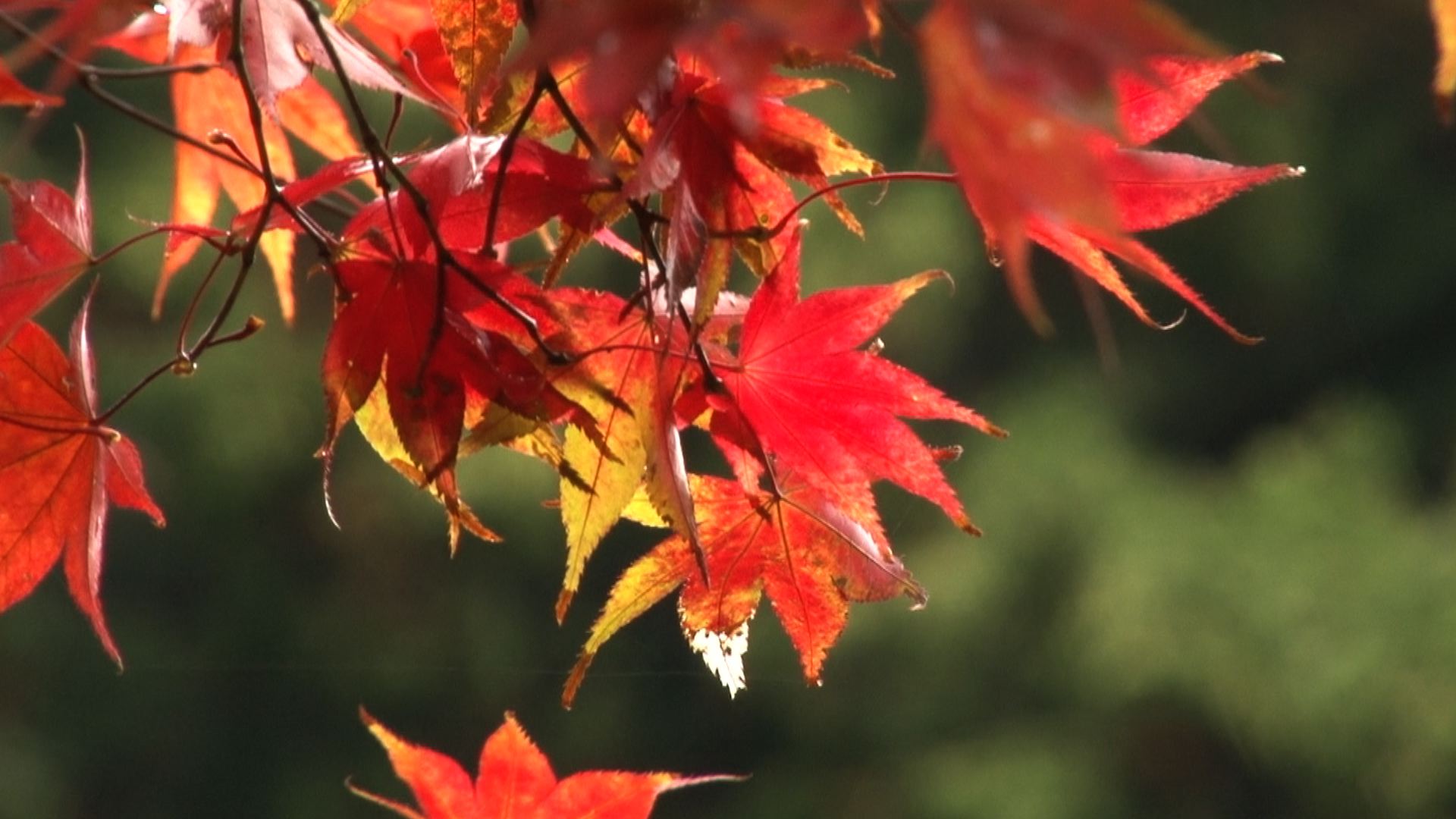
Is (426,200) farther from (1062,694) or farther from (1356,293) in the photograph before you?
(1356,293)

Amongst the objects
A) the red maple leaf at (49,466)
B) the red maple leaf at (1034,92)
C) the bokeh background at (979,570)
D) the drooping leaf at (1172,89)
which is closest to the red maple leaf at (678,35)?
the red maple leaf at (1034,92)

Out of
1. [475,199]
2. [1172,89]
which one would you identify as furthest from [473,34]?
[1172,89]

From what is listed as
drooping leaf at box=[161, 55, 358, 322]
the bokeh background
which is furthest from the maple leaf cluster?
the bokeh background

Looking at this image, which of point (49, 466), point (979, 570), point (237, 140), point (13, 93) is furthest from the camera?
point (979, 570)

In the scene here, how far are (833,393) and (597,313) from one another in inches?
2.8

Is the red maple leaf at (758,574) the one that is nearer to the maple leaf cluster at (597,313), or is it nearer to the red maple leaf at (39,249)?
the maple leaf cluster at (597,313)

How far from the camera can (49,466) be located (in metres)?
0.46

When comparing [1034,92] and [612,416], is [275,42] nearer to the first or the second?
[612,416]

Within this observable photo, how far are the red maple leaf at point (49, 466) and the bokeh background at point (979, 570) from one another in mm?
2588

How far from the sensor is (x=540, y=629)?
12.2 ft

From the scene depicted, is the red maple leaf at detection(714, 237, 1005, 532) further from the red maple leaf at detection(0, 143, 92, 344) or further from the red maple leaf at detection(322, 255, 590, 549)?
the red maple leaf at detection(0, 143, 92, 344)

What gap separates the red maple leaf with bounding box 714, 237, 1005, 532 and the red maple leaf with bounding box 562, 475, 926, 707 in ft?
0.08

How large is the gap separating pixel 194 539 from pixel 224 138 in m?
3.67

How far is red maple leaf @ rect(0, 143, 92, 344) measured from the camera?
0.42 metres
